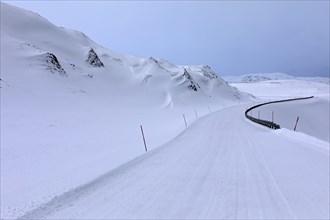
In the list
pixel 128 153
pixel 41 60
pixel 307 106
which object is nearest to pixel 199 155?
pixel 128 153

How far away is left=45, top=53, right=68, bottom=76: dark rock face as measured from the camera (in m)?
52.6

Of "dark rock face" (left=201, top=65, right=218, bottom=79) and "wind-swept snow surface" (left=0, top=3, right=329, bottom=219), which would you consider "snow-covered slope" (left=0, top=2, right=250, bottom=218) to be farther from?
"wind-swept snow surface" (left=0, top=3, right=329, bottom=219)

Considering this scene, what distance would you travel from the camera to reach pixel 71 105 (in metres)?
42.5

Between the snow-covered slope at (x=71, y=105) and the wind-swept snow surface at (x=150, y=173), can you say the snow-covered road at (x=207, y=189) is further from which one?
the snow-covered slope at (x=71, y=105)

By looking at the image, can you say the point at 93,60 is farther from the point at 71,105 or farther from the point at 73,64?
the point at 71,105

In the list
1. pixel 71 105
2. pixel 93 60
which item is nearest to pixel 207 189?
pixel 71 105

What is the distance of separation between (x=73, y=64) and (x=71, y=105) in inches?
875

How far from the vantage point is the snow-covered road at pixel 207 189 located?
727 cm

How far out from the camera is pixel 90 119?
35.8m

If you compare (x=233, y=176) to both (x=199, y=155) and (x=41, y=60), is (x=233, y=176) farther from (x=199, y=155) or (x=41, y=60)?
(x=41, y=60)

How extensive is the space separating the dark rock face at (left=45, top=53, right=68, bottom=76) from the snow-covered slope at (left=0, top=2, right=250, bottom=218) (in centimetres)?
12

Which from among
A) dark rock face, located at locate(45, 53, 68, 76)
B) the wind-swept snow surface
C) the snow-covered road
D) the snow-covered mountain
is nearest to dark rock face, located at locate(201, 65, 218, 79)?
the snow-covered mountain

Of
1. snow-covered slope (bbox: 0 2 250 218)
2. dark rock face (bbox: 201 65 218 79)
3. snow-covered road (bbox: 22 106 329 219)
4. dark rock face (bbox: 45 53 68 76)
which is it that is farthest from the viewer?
dark rock face (bbox: 201 65 218 79)

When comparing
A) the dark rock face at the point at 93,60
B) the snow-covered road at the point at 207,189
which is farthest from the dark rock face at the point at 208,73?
the snow-covered road at the point at 207,189
